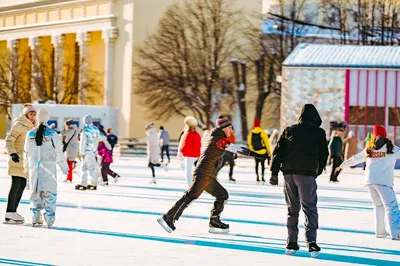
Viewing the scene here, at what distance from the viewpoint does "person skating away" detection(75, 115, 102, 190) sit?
24.5 meters

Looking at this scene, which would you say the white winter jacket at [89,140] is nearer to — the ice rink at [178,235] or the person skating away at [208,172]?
the ice rink at [178,235]

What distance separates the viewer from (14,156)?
15656 millimetres

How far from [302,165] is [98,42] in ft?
238

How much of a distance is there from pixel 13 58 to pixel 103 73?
23.1 feet

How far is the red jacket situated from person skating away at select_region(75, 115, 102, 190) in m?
2.13

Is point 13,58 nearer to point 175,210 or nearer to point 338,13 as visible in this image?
point 338,13

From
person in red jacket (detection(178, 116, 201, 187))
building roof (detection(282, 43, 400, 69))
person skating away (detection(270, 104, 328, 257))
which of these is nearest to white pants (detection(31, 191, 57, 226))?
person skating away (detection(270, 104, 328, 257))

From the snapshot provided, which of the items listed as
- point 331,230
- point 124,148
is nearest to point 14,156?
point 331,230

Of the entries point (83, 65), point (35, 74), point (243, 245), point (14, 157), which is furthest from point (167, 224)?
point (83, 65)

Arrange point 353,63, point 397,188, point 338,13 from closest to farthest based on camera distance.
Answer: point 397,188, point 353,63, point 338,13

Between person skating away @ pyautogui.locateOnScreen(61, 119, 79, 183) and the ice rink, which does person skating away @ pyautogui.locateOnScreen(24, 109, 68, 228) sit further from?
person skating away @ pyautogui.locateOnScreen(61, 119, 79, 183)

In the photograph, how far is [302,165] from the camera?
13039mm

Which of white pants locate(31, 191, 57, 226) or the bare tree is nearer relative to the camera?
white pants locate(31, 191, 57, 226)

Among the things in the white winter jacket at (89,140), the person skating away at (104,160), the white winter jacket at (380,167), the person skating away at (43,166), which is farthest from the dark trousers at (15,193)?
the person skating away at (104,160)
